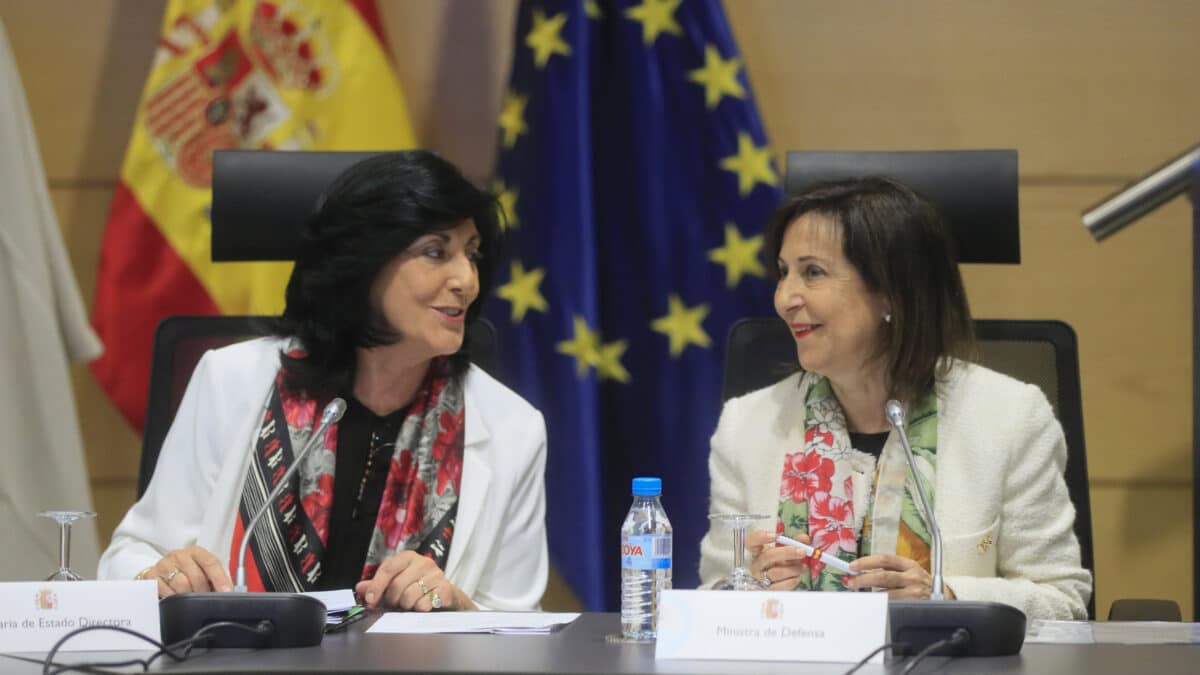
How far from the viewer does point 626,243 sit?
297cm

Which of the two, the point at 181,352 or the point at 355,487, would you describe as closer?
the point at 355,487

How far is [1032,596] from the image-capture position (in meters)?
1.97

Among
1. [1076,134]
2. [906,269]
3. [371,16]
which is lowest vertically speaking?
[906,269]

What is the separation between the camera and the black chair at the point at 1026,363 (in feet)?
7.25

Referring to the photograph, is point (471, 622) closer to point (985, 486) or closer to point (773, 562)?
point (773, 562)

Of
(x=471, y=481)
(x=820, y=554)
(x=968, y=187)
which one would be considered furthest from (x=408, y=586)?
(x=968, y=187)

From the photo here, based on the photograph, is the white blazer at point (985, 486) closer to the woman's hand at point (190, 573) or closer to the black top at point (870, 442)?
the black top at point (870, 442)

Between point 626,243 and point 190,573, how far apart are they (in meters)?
1.41

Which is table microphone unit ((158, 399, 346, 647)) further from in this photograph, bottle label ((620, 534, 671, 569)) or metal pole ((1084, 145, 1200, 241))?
metal pole ((1084, 145, 1200, 241))

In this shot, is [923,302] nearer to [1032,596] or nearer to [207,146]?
[1032,596]

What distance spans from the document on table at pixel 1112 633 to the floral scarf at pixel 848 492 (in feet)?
1.21

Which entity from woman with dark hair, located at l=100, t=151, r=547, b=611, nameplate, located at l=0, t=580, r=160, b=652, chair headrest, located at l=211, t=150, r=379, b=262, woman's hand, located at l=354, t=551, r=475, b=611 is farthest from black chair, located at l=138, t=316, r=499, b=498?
nameplate, located at l=0, t=580, r=160, b=652

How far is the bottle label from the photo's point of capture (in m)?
1.58

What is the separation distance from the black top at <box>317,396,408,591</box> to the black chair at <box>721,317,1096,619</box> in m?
0.57
